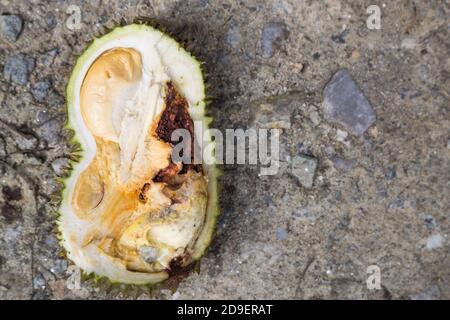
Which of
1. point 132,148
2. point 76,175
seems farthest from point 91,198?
point 132,148

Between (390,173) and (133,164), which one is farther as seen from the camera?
(390,173)

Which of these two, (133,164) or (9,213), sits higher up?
(133,164)

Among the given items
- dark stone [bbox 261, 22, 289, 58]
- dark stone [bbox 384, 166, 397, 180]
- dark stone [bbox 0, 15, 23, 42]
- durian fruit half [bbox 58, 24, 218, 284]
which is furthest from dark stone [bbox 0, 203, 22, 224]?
dark stone [bbox 384, 166, 397, 180]

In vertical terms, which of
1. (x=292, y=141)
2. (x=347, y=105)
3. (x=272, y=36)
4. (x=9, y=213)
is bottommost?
(x=9, y=213)

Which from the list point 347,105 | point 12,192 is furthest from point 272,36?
point 12,192

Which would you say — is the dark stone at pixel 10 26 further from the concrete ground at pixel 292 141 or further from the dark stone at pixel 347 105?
the dark stone at pixel 347 105

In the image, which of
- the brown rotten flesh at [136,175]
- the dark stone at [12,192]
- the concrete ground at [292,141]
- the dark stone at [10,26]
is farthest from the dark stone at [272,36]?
the dark stone at [12,192]

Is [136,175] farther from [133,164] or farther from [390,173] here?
[390,173]

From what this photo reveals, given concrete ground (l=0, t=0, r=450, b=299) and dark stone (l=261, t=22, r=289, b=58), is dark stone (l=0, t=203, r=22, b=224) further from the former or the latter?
dark stone (l=261, t=22, r=289, b=58)
